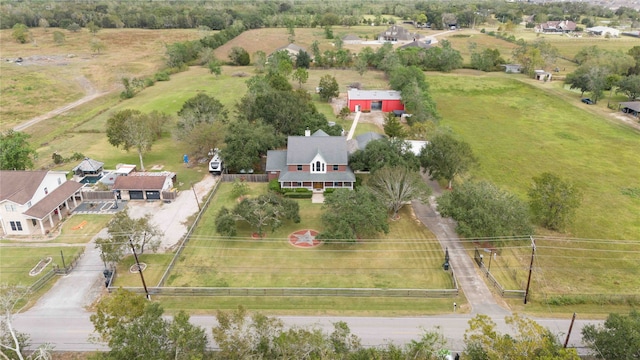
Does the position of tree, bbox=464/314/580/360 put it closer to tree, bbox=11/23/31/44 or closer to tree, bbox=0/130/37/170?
tree, bbox=0/130/37/170

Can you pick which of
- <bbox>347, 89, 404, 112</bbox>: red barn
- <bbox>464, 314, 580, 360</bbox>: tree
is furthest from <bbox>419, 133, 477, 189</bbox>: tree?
<bbox>347, 89, 404, 112</bbox>: red barn

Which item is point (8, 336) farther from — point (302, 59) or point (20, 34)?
point (20, 34)

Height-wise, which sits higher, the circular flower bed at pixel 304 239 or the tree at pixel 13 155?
the tree at pixel 13 155

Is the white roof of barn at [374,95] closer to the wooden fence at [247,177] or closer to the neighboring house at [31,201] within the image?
the wooden fence at [247,177]

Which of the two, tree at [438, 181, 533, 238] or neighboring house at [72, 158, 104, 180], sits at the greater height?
tree at [438, 181, 533, 238]

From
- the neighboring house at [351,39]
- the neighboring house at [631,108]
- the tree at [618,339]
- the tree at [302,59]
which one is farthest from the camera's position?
the neighboring house at [351,39]

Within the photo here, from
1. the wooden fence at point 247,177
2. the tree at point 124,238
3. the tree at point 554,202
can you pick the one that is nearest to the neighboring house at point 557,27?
the tree at point 554,202

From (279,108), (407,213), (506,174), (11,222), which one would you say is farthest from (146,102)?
(506,174)
